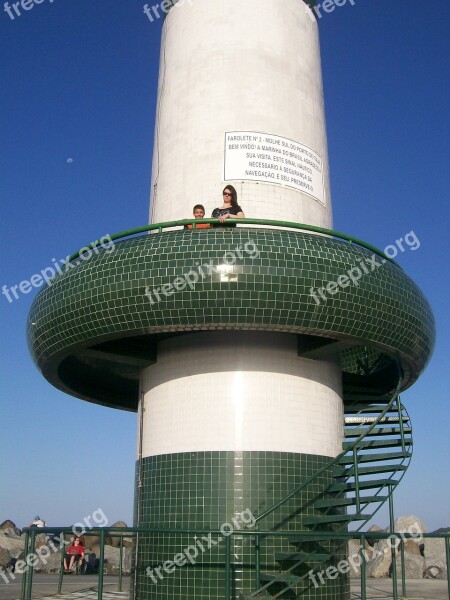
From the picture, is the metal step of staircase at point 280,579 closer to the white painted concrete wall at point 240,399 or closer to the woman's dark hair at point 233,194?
the white painted concrete wall at point 240,399

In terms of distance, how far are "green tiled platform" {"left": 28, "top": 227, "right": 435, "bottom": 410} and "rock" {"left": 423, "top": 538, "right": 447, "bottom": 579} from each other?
41.4 feet

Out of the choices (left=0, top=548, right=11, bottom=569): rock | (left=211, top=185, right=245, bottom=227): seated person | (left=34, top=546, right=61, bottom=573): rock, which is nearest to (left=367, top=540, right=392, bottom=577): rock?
(left=34, top=546, right=61, bottom=573): rock

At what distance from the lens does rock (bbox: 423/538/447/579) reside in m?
25.3

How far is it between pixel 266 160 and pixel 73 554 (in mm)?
14575

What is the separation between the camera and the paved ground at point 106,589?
1712 cm

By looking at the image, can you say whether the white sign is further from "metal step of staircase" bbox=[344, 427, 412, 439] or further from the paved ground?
the paved ground

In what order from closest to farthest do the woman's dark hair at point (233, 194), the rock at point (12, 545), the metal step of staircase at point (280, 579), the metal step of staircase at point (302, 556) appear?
the metal step of staircase at point (280, 579), the metal step of staircase at point (302, 556), the woman's dark hair at point (233, 194), the rock at point (12, 545)

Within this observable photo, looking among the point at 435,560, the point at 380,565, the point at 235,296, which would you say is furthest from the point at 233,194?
the point at 435,560

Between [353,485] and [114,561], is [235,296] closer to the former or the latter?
[353,485]

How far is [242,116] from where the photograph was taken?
17.8m

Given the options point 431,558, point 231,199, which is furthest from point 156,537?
point 431,558

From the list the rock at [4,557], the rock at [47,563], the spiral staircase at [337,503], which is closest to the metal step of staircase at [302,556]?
the spiral staircase at [337,503]

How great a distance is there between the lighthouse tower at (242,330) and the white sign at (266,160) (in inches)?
1.5

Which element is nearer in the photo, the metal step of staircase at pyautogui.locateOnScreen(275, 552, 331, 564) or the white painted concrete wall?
the metal step of staircase at pyautogui.locateOnScreen(275, 552, 331, 564)
